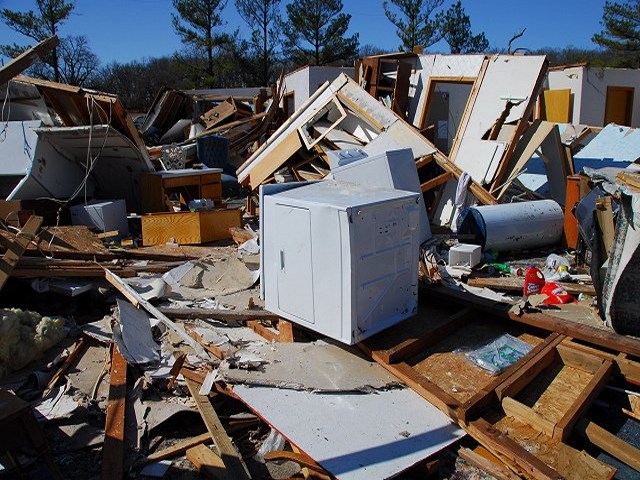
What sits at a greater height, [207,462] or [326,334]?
[326,334]

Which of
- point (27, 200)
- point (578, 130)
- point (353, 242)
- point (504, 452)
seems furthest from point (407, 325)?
point (578, 130)

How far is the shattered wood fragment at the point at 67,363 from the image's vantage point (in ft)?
12.1

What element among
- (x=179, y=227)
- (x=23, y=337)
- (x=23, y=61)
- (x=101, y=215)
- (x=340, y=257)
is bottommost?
(x=23, y=337)

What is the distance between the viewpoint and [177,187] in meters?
7.84

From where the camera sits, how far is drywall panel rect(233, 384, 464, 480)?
2.64m

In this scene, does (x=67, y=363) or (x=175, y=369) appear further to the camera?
(x=67, y=363)

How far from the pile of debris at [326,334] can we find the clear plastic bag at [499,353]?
0.05 feet

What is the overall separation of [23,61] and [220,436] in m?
2.37

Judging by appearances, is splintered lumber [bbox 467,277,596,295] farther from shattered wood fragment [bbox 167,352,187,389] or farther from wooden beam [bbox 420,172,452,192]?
shattered wood fragment [bbox 167,352,187,389]

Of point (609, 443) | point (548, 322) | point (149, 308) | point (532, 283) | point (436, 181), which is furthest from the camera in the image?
point (436, 181)

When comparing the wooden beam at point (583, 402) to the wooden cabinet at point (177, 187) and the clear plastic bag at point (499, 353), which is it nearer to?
the clear plastic bag at point (499, 353)

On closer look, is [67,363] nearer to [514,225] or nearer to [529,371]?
[529,371]

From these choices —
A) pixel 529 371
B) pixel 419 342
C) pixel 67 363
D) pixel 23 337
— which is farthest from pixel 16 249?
pixel 529 371

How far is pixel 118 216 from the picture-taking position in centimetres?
718
